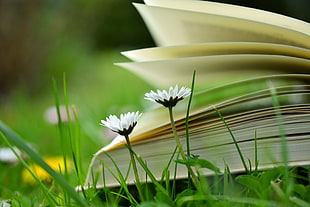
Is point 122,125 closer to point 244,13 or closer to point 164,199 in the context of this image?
point 164,199

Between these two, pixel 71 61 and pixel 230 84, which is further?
pixel 71 61

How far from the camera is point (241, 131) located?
1.71 ft

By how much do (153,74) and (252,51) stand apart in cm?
14

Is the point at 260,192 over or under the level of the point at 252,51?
under

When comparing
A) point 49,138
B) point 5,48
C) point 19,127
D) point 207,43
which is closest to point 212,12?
point 207,43

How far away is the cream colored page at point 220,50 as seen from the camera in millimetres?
514

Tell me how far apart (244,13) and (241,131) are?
0.48 ft

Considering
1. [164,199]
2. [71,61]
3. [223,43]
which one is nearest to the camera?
[164,199]

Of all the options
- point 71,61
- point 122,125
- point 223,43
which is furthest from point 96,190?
point 71,61

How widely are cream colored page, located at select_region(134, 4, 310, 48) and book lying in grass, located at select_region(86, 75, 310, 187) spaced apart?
0.05 meters

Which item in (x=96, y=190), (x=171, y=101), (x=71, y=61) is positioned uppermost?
(x=71, y=61)

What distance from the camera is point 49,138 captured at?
141 centimetres

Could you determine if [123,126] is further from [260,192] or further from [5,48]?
[5,48]

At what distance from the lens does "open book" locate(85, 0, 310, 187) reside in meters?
0.51
